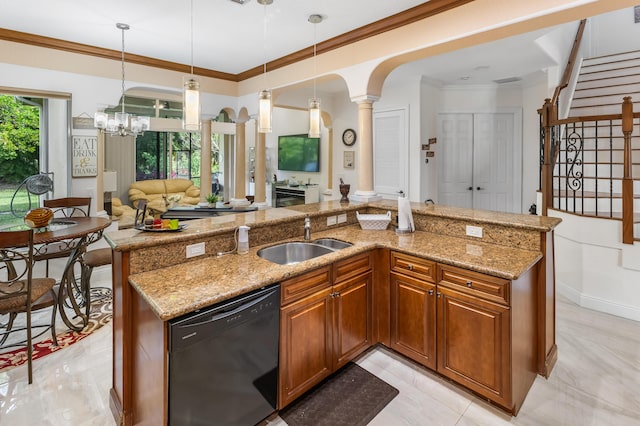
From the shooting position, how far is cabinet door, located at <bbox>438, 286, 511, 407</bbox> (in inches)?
79.5

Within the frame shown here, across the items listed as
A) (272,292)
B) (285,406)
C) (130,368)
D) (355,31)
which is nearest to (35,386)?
(130,368)

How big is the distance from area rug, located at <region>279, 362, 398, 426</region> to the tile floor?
0.08 metres

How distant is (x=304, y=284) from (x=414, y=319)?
928 mm

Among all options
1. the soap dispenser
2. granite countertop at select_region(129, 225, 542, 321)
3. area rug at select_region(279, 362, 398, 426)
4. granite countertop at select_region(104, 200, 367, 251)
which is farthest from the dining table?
area rug at select_region(279, 362, 398, 426)

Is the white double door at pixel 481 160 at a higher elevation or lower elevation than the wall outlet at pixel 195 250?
higher

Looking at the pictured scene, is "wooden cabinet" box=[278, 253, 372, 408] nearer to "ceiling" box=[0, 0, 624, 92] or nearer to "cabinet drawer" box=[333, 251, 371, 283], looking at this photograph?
"cabinet drawer" box=[333, 251, 371, 283]

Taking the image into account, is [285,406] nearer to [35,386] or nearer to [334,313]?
[334,313]

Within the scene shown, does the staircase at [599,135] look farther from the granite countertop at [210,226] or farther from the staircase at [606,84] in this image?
the granite countertop at [210,226]

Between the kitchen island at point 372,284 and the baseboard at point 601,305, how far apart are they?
1510 mm

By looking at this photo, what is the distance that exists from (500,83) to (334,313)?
5.38 meters

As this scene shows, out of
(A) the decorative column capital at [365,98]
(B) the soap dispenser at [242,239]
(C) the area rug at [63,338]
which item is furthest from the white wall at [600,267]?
(C) the area rug at [63,338]

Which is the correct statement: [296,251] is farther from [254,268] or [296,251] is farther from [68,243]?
[68,243]

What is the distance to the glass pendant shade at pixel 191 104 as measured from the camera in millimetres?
2271

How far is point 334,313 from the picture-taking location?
7.64ft
